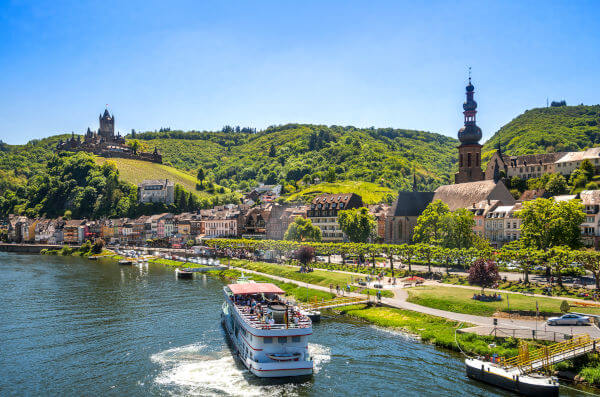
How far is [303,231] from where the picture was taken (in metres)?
117

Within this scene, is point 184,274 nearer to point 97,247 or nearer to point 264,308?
point 264,308

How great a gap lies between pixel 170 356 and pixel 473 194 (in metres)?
77.8

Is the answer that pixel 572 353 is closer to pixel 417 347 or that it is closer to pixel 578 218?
pixel 417 347

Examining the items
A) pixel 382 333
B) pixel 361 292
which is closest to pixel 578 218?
pixel 361 292

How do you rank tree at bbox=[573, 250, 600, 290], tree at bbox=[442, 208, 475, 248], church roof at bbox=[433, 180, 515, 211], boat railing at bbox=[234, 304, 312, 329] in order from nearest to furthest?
boat railing at bbox=[234, 304, 312, 329] < tree at bbox=[573, 250, 600, 290] < tree at bbox=[442, 208, 475, 248] < church roof at bbox=[433, 180, 515, 211]

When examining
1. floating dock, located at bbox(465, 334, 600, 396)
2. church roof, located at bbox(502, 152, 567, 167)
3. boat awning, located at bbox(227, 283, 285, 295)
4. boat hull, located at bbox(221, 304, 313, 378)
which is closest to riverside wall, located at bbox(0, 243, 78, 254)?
boat awning, located at bbox(227, 283, 285, 295)

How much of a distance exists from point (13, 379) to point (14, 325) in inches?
749

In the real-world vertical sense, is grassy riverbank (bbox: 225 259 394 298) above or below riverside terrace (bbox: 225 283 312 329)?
below

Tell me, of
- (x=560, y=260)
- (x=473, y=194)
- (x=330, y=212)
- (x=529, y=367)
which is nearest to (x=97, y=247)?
(x=330, y=212)

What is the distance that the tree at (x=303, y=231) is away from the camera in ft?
384

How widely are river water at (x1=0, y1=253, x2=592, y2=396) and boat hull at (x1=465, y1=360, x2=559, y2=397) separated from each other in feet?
2.02

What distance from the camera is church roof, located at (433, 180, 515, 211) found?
98.5 meters

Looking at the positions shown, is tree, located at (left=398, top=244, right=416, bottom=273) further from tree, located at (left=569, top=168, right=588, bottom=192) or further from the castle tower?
tree, located at (left=569, top=168, right=588, bottom=192)

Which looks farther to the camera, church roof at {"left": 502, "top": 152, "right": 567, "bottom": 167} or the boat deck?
church roof at {"left": 502, "top": 152, "right": 567, "bottom": 167}
